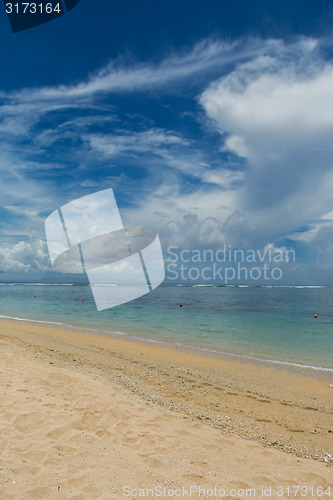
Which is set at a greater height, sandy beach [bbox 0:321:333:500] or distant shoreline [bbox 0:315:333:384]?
sandy beach [bbox 0:321:333:500]

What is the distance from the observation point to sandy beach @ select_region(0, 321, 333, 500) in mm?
4145

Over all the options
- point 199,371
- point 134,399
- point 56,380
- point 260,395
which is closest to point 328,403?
point 260,395

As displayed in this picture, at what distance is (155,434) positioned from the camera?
18.8ft

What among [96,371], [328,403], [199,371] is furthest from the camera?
[199,371]

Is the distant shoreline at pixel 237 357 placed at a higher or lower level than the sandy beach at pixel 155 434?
lower

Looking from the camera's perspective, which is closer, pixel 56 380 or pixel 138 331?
pixel 56 380

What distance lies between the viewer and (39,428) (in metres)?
5.41

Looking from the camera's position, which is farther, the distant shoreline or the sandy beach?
the distant shoreline

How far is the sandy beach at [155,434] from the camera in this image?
414 cm

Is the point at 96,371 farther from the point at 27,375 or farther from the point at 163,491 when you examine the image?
the point at 163,491

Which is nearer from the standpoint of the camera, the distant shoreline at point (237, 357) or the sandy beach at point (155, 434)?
the sandy beach at point (155, 434)

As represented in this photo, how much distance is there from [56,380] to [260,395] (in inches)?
252

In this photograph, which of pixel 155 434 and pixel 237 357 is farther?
pixel 237 357

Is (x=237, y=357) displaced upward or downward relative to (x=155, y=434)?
downward
